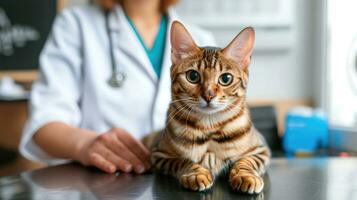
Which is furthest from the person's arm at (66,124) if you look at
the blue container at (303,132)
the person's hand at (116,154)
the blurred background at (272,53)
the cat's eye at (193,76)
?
the blue container at (303,132)

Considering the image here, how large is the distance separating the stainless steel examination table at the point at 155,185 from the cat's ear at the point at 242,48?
0.18 meters

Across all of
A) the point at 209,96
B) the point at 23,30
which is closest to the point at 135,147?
the point at 209,96

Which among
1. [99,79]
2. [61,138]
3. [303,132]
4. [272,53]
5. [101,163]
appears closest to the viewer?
[101,163]

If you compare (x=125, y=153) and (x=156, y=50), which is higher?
(x=156, y=50)

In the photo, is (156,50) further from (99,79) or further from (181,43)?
(181,43)

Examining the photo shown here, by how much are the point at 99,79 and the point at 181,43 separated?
0.43m

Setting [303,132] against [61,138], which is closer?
[61,138]

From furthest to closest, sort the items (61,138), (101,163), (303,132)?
(303,132)
(61,138)
(101,163)

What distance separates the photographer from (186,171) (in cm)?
65

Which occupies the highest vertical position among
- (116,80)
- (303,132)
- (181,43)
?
(181,43)

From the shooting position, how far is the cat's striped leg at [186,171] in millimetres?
608

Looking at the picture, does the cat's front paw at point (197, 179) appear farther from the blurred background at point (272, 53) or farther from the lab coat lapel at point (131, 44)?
the blurred background at point (272, 53)

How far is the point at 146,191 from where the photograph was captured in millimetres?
630

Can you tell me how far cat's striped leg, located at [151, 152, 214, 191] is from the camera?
61 centimetres
